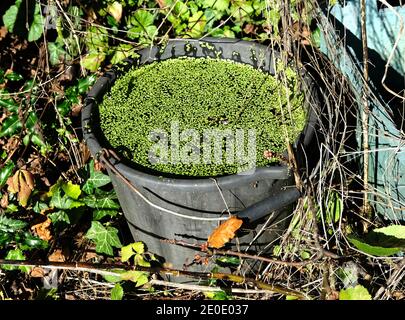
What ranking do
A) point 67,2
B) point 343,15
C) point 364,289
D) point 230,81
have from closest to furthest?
1. point 364,289
2. point 230,81
3. point 343,15
4. point 67,2

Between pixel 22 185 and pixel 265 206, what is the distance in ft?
3.39

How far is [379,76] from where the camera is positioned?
2422 millimetres

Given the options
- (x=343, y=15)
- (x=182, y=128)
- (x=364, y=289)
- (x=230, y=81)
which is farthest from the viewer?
(x=343, y=15)

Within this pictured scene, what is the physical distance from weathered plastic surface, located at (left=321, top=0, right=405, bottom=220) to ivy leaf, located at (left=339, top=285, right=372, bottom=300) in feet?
1.05

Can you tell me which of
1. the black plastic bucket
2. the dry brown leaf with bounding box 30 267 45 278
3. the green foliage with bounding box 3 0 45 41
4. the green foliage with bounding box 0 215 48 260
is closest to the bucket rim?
the black plastic bucket

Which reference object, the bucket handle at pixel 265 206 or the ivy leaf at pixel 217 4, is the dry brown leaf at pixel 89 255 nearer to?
the bucket handle at pixel 265 206

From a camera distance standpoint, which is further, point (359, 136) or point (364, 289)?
point (359, 136)

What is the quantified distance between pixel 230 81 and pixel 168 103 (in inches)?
9.9

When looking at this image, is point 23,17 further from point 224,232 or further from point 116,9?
point 224,232

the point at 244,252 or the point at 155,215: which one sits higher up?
the point at 155,215

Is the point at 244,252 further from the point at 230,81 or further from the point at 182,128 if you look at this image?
the point at 230,81

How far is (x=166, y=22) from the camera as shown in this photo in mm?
2568
